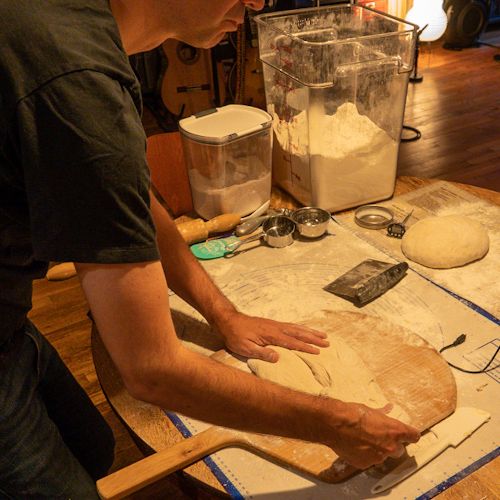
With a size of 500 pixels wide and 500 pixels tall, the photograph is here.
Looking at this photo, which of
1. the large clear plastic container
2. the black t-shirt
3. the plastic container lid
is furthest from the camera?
the plastic container lid

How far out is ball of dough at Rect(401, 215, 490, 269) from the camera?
1194mm

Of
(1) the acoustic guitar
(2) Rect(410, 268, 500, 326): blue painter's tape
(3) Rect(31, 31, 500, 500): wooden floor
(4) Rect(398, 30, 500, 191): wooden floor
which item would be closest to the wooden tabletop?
(3) Rect(31, 31, 500, 500): wooden floor

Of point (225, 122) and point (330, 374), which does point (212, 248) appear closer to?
point (225, 122)

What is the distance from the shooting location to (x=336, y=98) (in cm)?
132

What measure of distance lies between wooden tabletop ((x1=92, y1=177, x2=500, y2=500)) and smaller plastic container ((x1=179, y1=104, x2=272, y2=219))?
1.69 feet

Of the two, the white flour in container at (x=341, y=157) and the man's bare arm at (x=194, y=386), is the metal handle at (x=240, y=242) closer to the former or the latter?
the white flour in container at (x=341, y=157)

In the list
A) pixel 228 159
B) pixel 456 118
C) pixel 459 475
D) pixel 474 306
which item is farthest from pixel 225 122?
pixel 456 118

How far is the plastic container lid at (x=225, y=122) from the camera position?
141cm

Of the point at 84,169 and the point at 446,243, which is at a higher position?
the point at 84,169

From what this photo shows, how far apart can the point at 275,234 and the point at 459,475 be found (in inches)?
27.8

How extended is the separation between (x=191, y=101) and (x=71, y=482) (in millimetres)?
3148

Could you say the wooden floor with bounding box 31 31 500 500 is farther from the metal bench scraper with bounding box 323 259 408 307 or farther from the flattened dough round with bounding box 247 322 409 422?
the metal bench scraper with bounding box 323 259 408 307

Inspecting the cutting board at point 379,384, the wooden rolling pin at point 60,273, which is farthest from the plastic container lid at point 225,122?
the cutting board at point 379,384

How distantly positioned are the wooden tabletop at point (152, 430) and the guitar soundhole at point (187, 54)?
288cm
